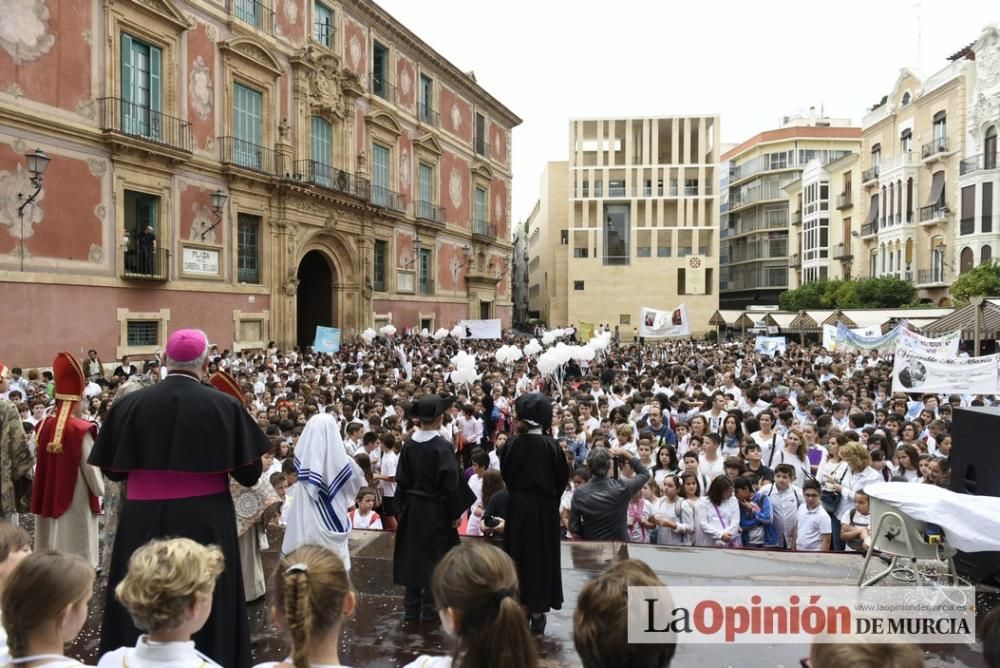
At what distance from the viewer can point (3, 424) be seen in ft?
17.8

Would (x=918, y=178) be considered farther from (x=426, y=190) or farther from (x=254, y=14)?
(x=254, y=14)

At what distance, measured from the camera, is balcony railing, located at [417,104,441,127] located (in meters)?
35.9

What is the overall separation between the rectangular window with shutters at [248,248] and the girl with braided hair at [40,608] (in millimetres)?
22932

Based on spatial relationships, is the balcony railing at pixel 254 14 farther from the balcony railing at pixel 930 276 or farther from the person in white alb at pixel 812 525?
the balcony railing at pixel 930 276

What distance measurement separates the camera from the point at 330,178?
2881 centimetres

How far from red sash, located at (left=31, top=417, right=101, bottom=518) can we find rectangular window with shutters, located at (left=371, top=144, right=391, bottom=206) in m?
27.3

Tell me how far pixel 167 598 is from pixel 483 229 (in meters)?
41.6

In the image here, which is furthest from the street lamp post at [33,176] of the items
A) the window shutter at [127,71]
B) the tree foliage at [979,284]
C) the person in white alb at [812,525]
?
the tree foliage at [979,284]

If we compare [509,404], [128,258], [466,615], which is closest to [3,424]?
[466,615]

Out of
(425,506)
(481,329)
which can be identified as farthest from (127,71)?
(425,506)

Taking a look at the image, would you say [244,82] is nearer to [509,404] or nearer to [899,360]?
[509,404]

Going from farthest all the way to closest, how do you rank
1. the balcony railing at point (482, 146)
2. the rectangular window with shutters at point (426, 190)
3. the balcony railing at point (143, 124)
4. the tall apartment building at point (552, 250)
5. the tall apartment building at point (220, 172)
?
the tall apartment building at point (552, 250)
the balcony railing at point (482, 146)
the rectangular window with shutters at point (426, 190)
the balcony railing at point (143, 124)
the tall apartment building at point (220, 172)

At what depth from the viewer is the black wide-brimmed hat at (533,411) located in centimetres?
494

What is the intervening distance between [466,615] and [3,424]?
4.87 meters
